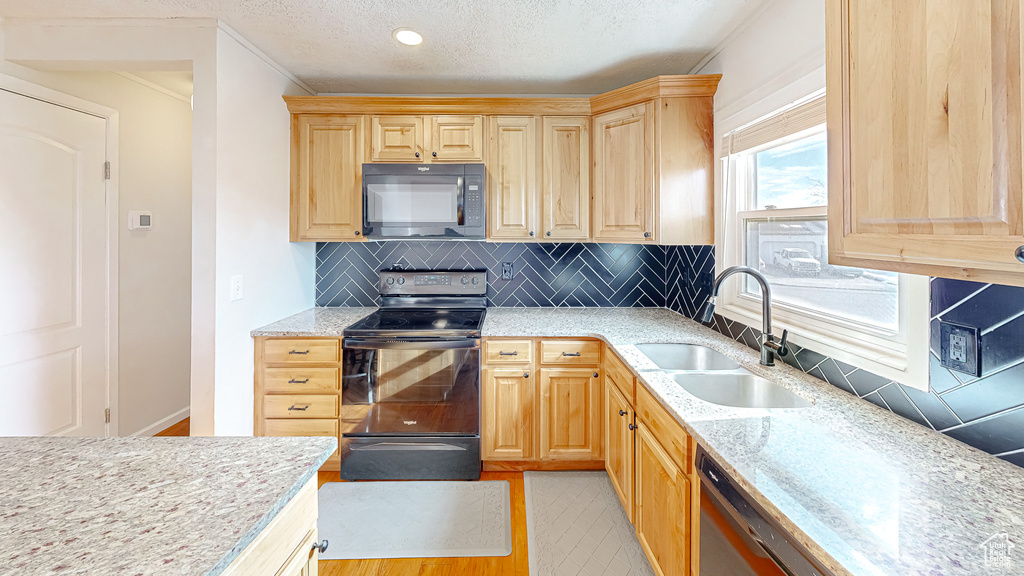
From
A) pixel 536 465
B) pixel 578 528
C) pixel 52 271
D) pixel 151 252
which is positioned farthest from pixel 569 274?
pixel 52 271

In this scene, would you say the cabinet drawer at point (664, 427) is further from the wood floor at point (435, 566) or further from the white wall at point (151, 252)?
the white wall at point (151, 252)

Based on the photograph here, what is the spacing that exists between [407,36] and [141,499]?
83.2 inches

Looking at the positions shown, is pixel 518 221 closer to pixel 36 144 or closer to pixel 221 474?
pixel 221 474

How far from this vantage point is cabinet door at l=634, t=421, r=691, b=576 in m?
1.24

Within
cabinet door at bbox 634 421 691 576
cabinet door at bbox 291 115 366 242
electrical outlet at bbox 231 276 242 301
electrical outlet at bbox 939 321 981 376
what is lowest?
cabinet door at bbox 634 421 691 576

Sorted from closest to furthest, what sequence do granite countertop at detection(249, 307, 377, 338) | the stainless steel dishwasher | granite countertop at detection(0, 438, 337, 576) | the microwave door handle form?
granite countertop at detection(0, 438, 337, 576)
the stainless steel dishwasher
granite countertop at detection(249, 307, 377, 338)
the microwave door handle

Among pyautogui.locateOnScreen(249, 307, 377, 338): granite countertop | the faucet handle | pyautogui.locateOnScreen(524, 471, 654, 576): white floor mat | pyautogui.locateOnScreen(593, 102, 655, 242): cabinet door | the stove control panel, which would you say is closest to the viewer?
the faucet handle

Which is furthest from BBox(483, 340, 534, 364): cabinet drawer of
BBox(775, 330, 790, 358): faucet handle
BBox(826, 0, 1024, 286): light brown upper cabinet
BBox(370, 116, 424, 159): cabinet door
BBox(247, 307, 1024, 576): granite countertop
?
BBox(826, 0, 1024, 286): light brown upper cabinet

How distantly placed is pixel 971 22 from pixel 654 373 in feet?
3.87

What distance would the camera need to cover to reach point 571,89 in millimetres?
2766

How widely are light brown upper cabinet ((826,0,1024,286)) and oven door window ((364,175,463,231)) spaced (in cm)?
194

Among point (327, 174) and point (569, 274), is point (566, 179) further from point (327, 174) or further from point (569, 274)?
point (327, 174)

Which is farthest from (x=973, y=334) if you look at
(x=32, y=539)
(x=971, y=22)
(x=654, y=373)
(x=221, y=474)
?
(x=32, y=539)

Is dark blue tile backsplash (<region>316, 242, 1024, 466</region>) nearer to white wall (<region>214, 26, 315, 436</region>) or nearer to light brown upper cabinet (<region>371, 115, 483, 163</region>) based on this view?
white wall (<region>214, 26, 315, 436</region>)
